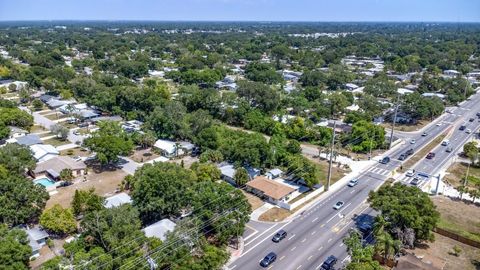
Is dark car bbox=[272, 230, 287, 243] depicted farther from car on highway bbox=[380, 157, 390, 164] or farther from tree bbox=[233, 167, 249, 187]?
car on highway bbox=[380, 157, 390, 164]

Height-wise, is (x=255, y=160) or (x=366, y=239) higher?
(x=255, y=160)

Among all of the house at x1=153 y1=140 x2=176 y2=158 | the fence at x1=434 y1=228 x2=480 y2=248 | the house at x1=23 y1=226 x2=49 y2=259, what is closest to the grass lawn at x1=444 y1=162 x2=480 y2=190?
the fence at x1=434 y1=228 x2=480 y2=248

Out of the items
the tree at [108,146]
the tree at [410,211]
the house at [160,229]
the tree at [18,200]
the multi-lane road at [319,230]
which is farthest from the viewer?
the tree at [108,146]

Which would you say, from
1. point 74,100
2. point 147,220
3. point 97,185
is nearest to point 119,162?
point 97,185

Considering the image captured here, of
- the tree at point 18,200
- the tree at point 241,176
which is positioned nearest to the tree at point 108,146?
the tree at point 18,200

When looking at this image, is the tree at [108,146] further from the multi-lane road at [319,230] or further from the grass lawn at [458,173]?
the grass lawn at [458,173]

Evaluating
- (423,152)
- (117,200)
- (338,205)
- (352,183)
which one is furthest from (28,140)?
(423,152)

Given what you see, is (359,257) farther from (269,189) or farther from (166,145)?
(166,145)

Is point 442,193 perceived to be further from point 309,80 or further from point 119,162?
point 309,80

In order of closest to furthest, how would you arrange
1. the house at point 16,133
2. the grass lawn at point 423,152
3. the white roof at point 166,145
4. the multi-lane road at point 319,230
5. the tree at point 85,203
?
the multi-lane road at point 319,230, the tree at point 85,203, the grass lawn at point 423,152, the white roof at point 166,145, the house at point 16,133
